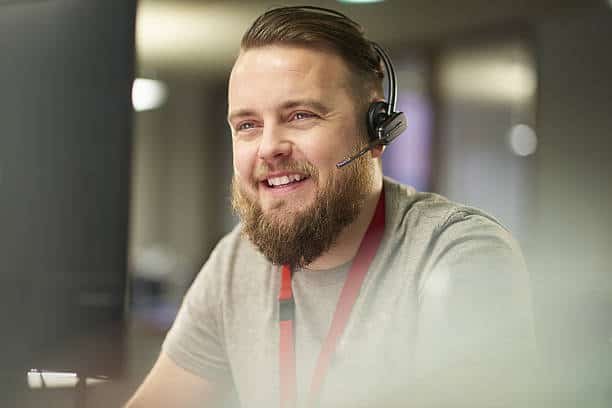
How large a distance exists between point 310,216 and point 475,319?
0.23 metres

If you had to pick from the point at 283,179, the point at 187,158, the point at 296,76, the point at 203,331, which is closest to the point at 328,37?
the point at 296,76

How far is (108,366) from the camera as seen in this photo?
1091 millimetres

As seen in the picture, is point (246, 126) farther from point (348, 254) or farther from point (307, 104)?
point (348, 254)

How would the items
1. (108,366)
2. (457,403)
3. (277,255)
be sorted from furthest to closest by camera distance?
(108,366)
(277,255)
(457,403)

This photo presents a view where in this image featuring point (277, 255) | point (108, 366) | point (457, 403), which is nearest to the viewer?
point (457, 403)

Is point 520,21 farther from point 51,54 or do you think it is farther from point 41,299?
point 41,299

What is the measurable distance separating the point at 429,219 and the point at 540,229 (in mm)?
127

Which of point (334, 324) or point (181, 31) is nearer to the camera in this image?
point (334, 324)

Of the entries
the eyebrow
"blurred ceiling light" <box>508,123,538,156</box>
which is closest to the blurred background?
"blurred ceiling light" <box>508,123,538,156</box>

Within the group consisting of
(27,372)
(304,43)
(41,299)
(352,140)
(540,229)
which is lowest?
(27,372)

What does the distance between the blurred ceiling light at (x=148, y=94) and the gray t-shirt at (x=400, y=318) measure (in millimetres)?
223

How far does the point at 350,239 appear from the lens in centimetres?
94

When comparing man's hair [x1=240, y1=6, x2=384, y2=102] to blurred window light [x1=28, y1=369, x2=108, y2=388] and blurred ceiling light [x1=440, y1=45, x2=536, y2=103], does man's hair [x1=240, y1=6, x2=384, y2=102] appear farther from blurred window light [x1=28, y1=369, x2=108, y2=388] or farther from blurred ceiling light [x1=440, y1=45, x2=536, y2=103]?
blurred window light [x1=28, y1=369, x2=108, y2=388]

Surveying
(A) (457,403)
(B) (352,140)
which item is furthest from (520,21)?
(A) (457,403)
